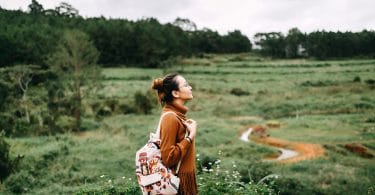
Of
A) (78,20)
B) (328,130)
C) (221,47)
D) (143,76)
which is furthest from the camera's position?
(221,47)

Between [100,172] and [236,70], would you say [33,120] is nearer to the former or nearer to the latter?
[100,172]

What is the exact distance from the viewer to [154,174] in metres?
4.46

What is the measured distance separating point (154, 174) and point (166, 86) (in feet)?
2.79

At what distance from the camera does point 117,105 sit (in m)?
43.8

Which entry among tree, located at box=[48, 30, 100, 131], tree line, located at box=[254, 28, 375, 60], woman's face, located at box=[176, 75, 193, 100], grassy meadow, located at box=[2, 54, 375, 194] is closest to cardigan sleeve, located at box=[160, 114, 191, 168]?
woman's face, located at box=[176, 75, 193, 100]

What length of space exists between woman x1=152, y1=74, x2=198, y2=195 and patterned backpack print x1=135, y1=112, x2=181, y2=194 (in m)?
0.07

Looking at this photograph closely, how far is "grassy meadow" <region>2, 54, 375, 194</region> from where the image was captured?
18391 mm

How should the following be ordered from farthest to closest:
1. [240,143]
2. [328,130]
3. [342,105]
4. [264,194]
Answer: [342,105] < [328,130] < [240,143] < [264,194]

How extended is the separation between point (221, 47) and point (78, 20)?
2834 cm

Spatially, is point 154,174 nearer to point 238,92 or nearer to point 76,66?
point 76,66

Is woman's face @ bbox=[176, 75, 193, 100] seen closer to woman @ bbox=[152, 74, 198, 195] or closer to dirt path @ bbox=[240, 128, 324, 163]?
woman @ bbox=[152, 74, 198, 195]

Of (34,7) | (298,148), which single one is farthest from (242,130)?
(34,7)

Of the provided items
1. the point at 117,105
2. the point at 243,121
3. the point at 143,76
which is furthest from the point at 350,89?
the point at 143,76

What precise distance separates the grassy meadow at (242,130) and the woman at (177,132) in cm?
324
